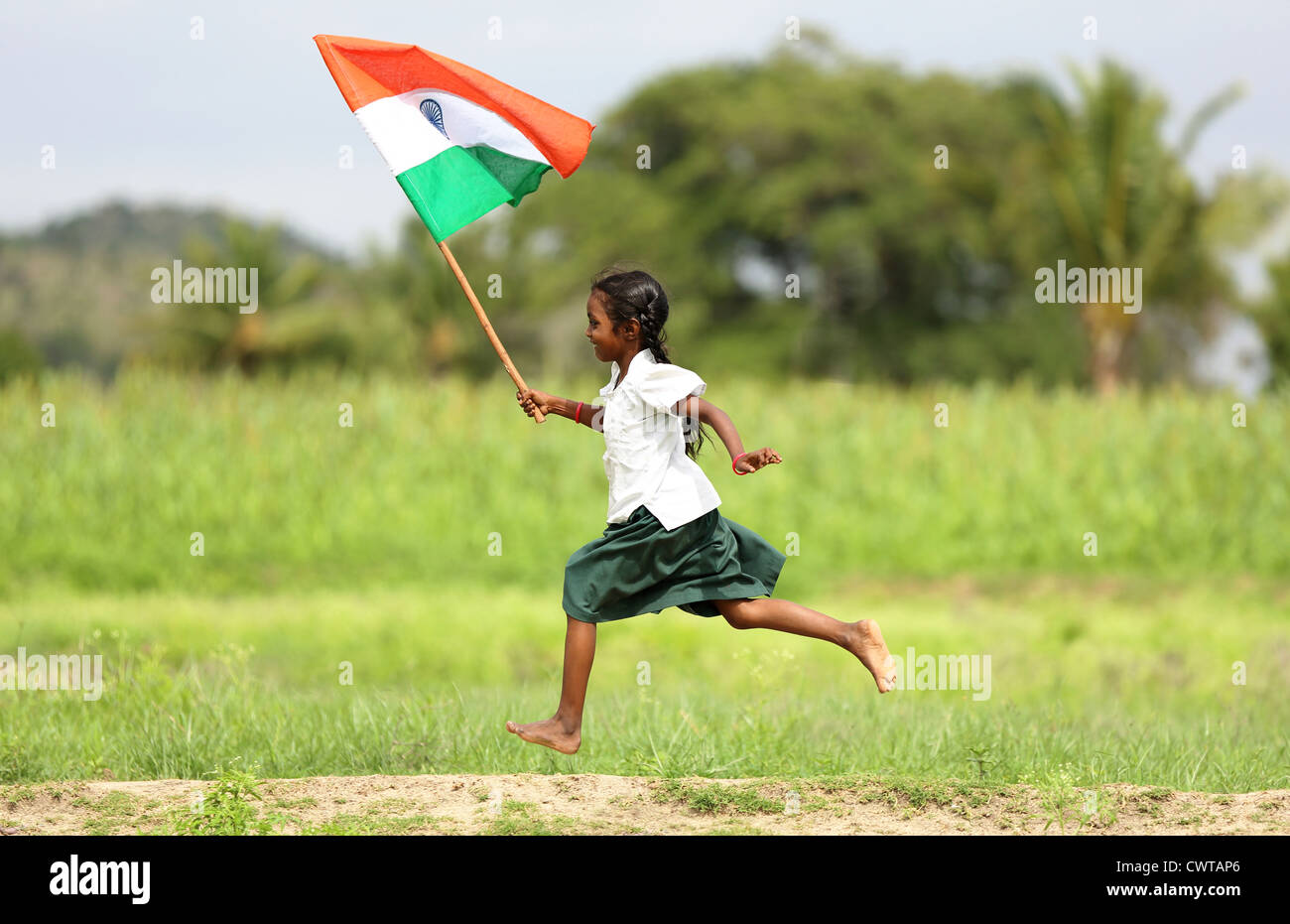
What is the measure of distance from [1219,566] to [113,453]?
11.1 metres

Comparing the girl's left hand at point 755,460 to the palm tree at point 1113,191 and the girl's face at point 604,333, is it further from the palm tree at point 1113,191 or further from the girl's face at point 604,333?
the palm tree at point 1113,191

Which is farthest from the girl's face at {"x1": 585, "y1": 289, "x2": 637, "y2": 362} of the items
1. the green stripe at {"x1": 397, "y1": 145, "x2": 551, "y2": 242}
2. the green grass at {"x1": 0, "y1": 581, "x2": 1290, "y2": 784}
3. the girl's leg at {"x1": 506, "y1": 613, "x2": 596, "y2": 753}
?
the green grass at {"x1": 0, "y1": 581, "x2": 1290, "y2": 784}

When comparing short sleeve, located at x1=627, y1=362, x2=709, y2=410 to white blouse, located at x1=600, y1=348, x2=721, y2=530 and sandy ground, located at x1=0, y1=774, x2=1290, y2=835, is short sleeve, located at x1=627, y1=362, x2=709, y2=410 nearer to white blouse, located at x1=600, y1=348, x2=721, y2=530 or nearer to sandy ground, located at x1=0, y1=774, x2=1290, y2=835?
white blouse, located at x1=600, y1=348, x2=721, y2=530

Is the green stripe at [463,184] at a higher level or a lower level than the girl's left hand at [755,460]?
higher

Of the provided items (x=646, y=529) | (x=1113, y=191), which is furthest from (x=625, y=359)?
(x=1113, y=191)

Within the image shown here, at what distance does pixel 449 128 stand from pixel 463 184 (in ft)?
0.77

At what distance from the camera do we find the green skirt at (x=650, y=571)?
210 inches

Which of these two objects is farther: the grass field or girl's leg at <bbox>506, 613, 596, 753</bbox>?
the grass field

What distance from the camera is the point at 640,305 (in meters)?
5.37

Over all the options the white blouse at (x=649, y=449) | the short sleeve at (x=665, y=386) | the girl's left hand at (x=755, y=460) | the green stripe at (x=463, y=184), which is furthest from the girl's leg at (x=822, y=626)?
the green stripe at (x=463, y=184)

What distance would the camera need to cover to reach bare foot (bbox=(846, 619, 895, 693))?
17.7ft

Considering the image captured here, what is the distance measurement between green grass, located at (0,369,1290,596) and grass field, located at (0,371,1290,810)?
0.04 metres

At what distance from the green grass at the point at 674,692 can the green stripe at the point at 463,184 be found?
2.29 metres

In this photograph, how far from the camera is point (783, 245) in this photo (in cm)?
4397
